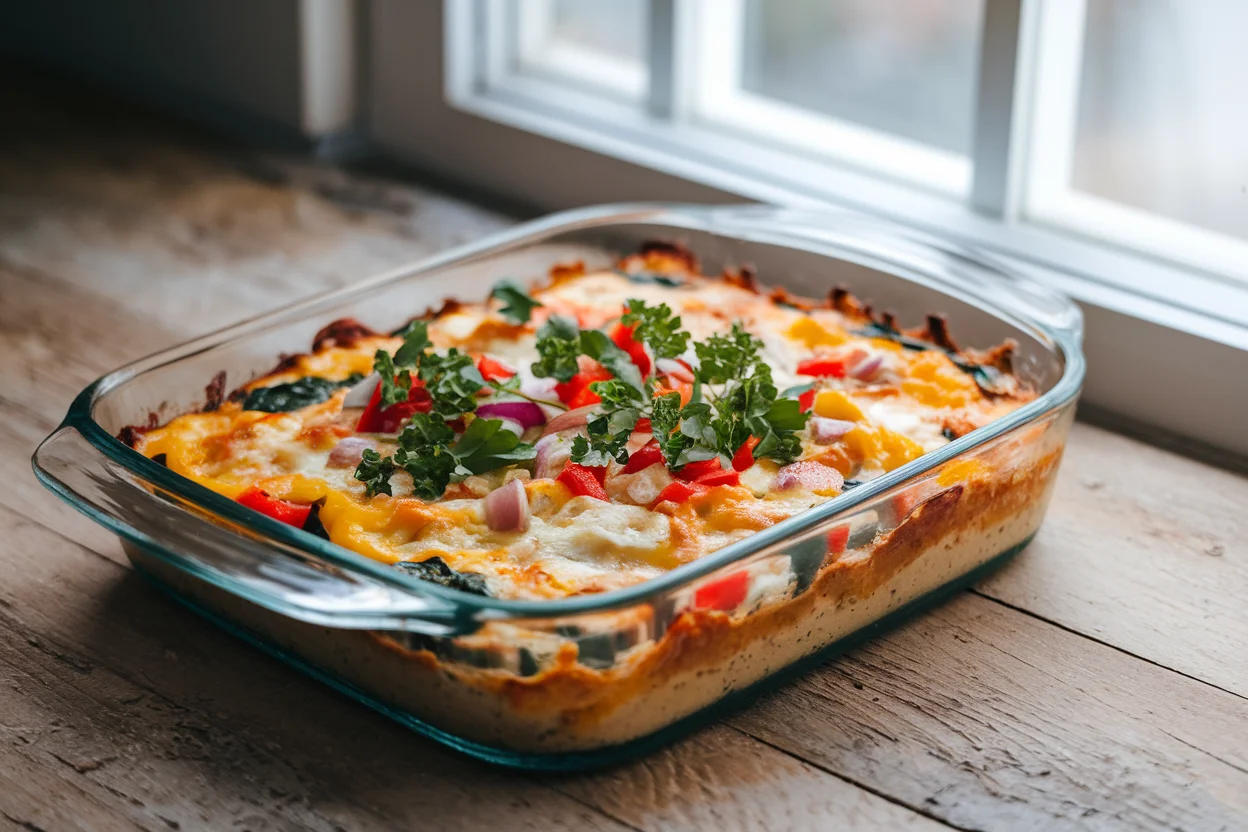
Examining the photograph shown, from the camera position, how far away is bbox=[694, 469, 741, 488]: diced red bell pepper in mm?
1208

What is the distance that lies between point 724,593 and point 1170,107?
3.48ft

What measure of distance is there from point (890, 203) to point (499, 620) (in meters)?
1.04

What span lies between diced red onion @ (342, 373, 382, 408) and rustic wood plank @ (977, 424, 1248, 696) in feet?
1.81

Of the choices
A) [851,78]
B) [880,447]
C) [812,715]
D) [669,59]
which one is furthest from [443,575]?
[851,78]

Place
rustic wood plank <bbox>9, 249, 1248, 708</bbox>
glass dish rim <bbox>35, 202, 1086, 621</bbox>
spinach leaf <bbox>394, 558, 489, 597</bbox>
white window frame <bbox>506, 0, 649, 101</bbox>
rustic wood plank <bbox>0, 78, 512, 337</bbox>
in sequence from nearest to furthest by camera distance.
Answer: glass dish rim <bbox>35, 202, 1086, 621</bbox> → spinach leaf <bbox>394, 558, 489, 597</bbox> → rustic wood plank <bbox>9, 249, 1248, 708</bbox> → rustic wood plank <bbox>0, 78, 512, 337</bbox> → white window frame <bbox>506, 0, 649, 101</bbox>

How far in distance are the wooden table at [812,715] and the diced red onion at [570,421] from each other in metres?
0.28

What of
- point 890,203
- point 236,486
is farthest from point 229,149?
point 236,486

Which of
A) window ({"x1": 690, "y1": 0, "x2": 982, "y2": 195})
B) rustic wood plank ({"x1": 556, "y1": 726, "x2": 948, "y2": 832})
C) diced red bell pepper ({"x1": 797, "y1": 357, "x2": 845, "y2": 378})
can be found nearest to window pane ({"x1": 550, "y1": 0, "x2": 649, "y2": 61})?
window ({"x1": 690, "y1": 0, "x2": 982, "y2": 195})

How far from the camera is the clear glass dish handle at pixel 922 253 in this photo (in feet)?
4.76

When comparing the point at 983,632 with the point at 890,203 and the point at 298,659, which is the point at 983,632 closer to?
the point at 298,659

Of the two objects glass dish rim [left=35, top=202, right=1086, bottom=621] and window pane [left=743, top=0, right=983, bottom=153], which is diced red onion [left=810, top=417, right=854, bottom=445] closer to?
glass dish rim [left=35, top=202, right=1086, bottom=621]

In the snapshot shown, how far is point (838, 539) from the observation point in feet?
3.64

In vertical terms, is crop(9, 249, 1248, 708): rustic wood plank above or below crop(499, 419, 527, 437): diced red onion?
below

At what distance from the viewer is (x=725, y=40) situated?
2045mm
